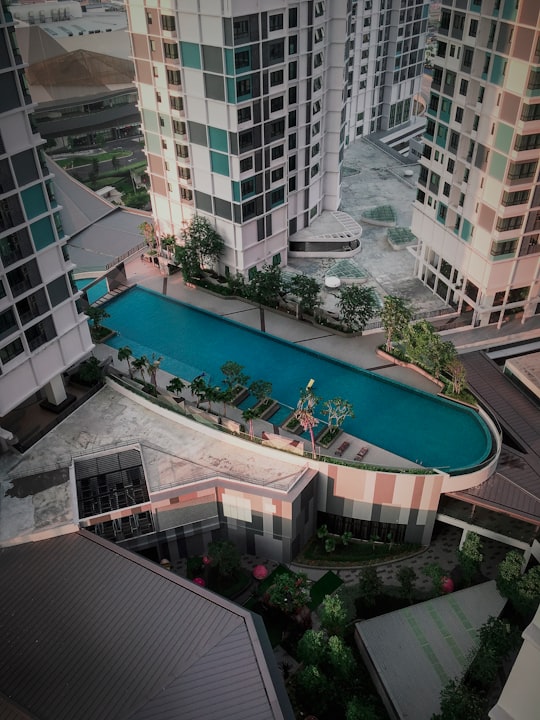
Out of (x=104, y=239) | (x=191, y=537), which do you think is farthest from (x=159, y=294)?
(x=191, y=537)

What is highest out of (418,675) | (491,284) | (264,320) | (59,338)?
(59,338)

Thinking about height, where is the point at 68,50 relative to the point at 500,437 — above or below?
above

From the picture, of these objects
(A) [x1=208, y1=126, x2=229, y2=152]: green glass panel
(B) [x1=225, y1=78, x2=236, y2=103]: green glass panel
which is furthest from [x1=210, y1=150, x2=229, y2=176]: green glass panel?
(B) [x1=225, y1=78, x2=236, y2=103]: green glass panel

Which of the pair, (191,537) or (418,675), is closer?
(418,675)

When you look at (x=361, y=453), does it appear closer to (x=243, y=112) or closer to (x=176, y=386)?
(x=176, y=386)

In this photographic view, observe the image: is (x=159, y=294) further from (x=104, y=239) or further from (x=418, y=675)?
(x=418, y=675)

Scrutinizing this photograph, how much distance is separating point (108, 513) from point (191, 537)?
6.42m

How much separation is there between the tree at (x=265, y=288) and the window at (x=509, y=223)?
19.8 metres

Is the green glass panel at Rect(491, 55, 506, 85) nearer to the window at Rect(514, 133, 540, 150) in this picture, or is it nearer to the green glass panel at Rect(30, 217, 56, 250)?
the window at Rect(514, 133, 540, 150)

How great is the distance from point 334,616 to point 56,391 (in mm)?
24976

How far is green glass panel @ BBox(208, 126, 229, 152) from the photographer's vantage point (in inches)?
2244

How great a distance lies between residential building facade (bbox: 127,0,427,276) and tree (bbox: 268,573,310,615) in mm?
34058

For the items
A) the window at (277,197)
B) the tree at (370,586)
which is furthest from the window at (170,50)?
the tree at (370,586)

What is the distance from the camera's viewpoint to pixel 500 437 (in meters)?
44.0
